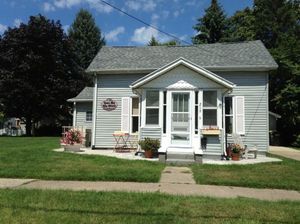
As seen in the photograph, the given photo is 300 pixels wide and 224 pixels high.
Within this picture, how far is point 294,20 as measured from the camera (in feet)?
106

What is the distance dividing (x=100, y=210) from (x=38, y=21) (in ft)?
109

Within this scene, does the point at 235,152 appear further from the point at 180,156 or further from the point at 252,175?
the point at 252,175

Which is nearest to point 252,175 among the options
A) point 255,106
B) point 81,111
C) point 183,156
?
point 183,156

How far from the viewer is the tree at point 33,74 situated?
32219mm

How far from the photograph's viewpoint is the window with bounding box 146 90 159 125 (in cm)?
1341

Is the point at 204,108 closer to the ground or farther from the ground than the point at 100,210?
farther from the ground

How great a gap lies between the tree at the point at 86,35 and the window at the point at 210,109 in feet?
127

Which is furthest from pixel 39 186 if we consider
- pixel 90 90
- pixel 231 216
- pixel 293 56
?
pixel 293 56

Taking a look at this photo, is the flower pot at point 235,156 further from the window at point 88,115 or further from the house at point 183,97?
the window at point 88,115

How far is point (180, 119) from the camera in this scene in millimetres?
12984

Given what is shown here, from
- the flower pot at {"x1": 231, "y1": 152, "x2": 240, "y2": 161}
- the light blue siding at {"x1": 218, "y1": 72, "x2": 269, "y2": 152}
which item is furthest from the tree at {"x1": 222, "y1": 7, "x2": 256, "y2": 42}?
the flower pot at {"x1": 231, "y1": 152, "x2": 240, "y2": 161}

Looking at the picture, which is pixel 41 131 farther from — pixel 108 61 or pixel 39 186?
pixel 39 186

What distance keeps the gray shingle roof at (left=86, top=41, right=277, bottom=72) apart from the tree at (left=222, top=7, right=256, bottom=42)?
1816 centimetres

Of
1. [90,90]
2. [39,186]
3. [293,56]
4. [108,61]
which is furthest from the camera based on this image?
[293,56]
